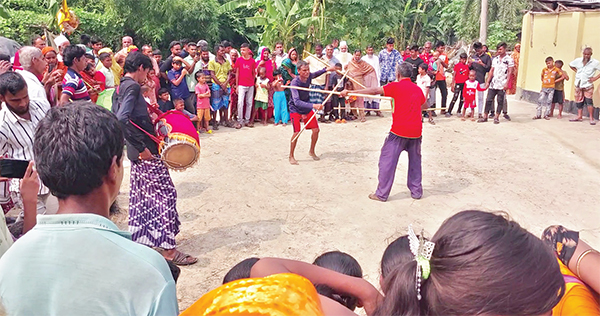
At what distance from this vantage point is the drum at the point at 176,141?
408 centimetres

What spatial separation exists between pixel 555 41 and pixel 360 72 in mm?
5629

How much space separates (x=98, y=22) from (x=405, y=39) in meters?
15.2

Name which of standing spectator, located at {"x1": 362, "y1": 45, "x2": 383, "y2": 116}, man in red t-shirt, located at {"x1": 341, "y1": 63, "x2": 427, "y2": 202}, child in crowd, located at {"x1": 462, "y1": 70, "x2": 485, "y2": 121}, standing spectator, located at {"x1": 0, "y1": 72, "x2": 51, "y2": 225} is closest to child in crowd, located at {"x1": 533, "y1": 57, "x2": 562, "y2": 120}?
child in crowd, located at {"x1": 462, "y1": 70, "x2": 485, "y2": 121}

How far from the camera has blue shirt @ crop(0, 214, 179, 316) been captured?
1255 millimetres

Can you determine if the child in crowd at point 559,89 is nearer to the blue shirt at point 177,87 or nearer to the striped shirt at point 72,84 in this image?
the blue shirt at point 177,87

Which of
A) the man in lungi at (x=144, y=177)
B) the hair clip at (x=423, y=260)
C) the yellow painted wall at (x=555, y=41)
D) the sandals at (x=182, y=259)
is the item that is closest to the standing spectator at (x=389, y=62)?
the yellow painted wall at (x=555, y=41)

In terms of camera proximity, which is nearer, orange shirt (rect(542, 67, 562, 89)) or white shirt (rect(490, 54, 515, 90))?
white shirt (rect(490, 54, 515, 90))

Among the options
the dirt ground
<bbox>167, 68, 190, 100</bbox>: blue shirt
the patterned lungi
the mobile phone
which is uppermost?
<bbox>167, 68, 190, 100</bbox>: blue shirt

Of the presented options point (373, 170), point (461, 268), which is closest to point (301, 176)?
point (373, 170)

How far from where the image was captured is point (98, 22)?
691 inches

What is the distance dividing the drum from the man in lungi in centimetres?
9

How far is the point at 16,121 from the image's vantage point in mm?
3244

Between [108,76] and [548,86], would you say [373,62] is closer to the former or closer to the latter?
[548,86]

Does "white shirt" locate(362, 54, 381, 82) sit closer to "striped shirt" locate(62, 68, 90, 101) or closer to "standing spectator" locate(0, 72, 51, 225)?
"striped shirt" locate(62, 68, 90, 101)
